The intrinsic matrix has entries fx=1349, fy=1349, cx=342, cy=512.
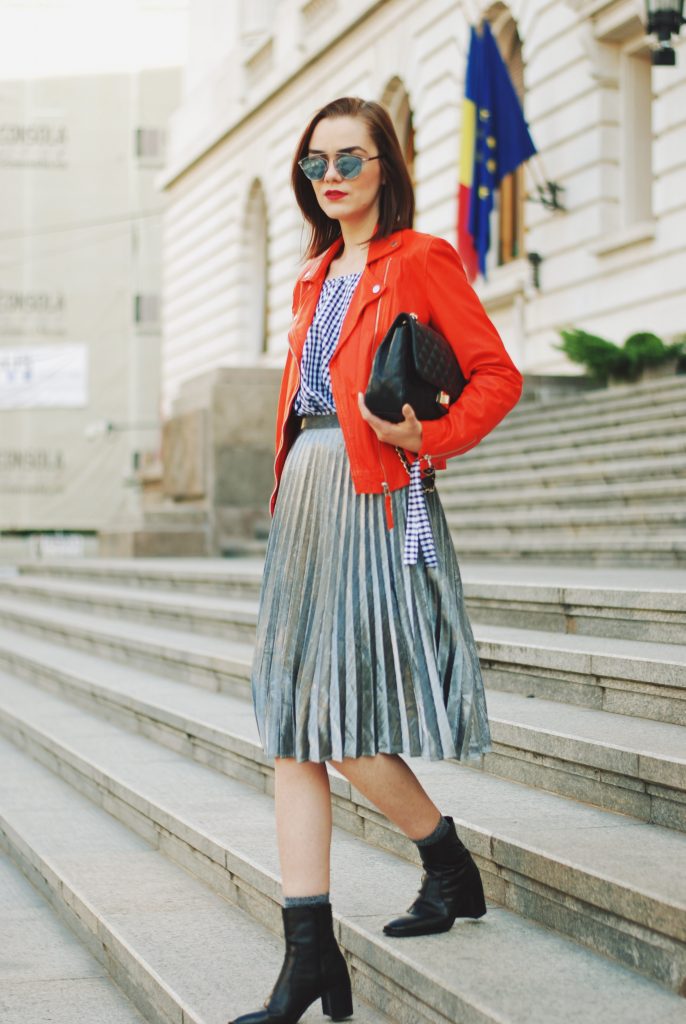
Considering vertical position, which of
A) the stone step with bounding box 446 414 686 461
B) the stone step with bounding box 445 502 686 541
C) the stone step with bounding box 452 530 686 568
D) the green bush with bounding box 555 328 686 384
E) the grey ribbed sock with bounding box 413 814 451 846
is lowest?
the grey ribbed sock with bounding box 413 814 451 846

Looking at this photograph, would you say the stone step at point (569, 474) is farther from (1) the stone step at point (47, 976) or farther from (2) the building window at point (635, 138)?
(2) the building window at point (635, 138)

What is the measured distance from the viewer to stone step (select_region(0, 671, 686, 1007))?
9.12ft

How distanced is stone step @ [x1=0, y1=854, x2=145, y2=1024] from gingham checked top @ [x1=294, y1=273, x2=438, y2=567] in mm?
1454

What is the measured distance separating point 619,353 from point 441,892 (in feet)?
32.5

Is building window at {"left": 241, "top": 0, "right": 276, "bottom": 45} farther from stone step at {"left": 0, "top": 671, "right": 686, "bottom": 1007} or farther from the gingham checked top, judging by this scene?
the gingham checked top

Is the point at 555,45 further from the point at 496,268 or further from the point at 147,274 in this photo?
the point at 147,274

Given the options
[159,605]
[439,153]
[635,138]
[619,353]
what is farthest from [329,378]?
[439,153]

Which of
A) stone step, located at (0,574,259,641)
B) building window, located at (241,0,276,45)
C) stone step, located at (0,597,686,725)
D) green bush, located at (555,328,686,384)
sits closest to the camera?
stone step, located at (0,597,686,725)

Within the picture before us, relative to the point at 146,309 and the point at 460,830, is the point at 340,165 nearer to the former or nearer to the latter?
the point at 460,830

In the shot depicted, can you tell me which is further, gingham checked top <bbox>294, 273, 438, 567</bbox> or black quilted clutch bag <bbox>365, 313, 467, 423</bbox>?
gingham checked top <bbox>294, 273, 438, 567</bbox>

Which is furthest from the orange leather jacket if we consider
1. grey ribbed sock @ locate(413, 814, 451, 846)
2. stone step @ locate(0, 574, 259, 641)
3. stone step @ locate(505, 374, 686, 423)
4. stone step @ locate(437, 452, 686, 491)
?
stone step @ locate(505, 374, 686, 423)

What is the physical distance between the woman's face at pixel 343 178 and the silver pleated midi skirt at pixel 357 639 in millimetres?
513

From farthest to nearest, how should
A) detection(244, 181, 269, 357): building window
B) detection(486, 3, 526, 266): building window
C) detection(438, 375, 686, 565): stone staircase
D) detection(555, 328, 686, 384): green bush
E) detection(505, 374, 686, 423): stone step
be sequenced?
detection(244, 181, 269, 357): building window, detection(486, 3, 526, 266): building window, detection(555, 328, 686, 384): green bush, detection(505, 374, 686, 423): stone step, detection(438, 375, 686, 565): stone staircase

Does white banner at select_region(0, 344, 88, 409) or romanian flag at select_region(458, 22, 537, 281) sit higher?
romanian flag at select_region(458, 22, 537, 281)
